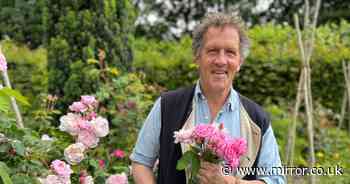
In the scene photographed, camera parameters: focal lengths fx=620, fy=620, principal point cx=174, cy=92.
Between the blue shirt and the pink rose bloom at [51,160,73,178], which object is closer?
the blue shirt

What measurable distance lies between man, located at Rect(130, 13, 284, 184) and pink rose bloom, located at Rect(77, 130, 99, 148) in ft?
2.10

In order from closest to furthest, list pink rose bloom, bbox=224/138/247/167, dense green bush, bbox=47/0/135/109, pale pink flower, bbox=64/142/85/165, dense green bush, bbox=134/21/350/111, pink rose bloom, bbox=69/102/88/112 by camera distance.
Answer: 1. pink rose bloom, bbox=224/138/247/167
2. pale pink flower, bbox=64/142/85/165
3. pink rose bloom, bbox=69/102/88/112
4. dense green bush, bbox=47/0/135/109
5. dense green bush, bbox=134/21/350/111

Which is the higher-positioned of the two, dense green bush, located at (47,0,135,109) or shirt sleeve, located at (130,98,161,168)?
dense green bush, located at (47,0,135,109)

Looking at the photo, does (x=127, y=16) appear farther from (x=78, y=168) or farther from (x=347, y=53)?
(x=347, y=53)

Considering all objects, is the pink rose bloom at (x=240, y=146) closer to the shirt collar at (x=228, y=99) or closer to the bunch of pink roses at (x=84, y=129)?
the shirt collar at (x=228, y=99)

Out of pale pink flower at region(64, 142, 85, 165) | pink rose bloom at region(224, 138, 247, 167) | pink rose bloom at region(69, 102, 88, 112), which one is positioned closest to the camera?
pink rose bloom at region(224, 138, 247, 167)

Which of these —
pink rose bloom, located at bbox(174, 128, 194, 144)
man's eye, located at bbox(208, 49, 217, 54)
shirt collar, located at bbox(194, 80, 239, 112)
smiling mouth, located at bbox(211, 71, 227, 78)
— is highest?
man's eye, located at bbox(208, 49, 217, 54)

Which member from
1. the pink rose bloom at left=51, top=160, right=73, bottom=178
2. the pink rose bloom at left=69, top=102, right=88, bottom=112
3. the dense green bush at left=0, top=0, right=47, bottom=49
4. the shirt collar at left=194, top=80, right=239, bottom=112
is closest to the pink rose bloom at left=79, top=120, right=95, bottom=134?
the pink rose bloom at left=69, top=102, right=88, bottom=112

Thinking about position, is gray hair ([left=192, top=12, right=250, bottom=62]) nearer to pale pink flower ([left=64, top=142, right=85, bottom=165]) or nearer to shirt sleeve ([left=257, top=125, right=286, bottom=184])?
shirt sleeve ([left=257, top=125, right=286, bottom=184])

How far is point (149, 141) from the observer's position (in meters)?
2.31

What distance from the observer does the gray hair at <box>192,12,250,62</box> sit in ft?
7.48

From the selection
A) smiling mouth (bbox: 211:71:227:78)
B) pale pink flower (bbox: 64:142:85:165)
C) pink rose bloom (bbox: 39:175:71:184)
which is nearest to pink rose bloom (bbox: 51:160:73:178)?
pink rose bloom (bbox: 39:175:71:184)

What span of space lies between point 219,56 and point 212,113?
0.24 m

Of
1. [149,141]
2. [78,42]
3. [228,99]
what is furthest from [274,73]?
[149,141]
